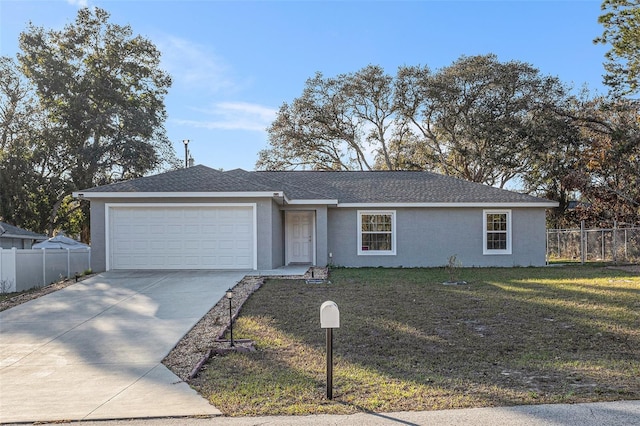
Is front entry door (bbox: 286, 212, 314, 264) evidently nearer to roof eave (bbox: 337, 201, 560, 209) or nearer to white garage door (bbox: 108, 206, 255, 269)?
roof eave (bbox: 337, 201, 560, 209)

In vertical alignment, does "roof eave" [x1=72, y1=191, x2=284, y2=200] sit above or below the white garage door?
above

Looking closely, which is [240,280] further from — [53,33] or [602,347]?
[53,33]

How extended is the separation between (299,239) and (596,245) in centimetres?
1395

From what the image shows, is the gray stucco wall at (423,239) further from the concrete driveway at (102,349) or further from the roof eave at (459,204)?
the concrete driveway at (102,349)

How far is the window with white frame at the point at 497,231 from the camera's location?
1875 centimetres

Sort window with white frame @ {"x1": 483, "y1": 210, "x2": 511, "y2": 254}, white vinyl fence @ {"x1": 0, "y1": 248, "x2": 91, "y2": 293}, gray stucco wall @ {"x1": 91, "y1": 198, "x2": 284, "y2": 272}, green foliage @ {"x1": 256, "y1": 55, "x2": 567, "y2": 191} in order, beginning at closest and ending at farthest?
1. white vinyl fence @ {"x1": 0, "y1": 248, "x2": 91, "y2": 293}
2. gray stucco wall @ {"x1": 91, "y1": 198, "x2": 284, "y2": 272}
3. window with white frame @ {"x1": 483, "y1": 210, "x2": 511, "y2": 254}
4. green foliage @ {"x1": 256, "y1": 55, "x2": 567, "y2": 191}

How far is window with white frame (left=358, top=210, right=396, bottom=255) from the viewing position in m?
18.6

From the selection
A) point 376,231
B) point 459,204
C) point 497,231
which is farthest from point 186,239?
point 497,231

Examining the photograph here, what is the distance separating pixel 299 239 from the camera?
63.8ft

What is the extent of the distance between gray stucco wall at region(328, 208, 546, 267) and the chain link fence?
5629 mm

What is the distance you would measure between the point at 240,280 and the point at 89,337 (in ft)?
16.7

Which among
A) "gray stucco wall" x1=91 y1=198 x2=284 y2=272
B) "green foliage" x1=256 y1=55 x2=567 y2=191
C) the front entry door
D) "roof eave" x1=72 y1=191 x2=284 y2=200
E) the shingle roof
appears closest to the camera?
"roof eave" x1=72 y1=191 x2=284 y2=200

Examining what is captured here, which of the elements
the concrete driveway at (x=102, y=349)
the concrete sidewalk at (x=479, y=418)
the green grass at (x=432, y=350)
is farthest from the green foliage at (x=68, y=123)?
the concrete sidewalk at (x=479, y=418)

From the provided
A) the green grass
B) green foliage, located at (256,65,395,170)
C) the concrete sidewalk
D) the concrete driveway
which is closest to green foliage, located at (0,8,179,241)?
green foliage, located at (256,65,395,170)
